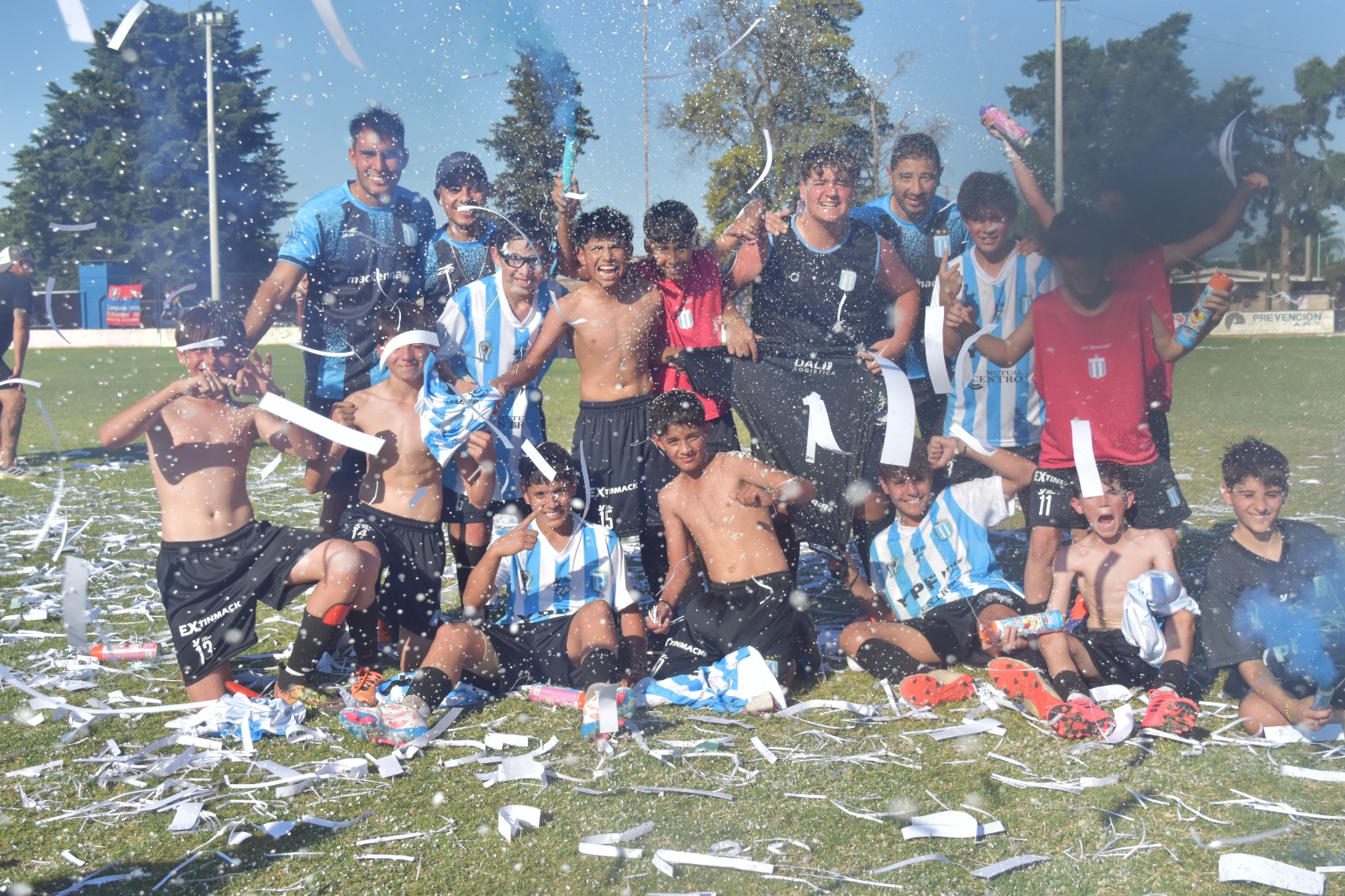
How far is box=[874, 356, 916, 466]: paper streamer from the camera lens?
4391mm

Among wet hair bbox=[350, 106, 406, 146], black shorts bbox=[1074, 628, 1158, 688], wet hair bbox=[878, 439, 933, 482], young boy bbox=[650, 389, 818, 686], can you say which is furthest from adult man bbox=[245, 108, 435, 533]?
black shorts bbox=[1074, 628, 1158, 688]

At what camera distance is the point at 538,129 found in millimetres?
4270

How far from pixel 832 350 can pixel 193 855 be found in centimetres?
319

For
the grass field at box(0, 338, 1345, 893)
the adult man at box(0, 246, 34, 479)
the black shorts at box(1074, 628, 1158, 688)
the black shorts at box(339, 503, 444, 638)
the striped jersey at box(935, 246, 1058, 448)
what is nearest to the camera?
the grass field at box(0, 338, 1345, 893)

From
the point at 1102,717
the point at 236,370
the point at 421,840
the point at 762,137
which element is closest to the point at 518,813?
the point at 421,840

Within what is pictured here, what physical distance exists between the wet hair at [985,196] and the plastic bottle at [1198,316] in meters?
0.83

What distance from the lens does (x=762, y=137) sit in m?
4.58

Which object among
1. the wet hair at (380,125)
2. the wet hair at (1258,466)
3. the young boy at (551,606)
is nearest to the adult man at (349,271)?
the wet hair at (380,125)

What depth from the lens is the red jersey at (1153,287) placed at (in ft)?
14.1

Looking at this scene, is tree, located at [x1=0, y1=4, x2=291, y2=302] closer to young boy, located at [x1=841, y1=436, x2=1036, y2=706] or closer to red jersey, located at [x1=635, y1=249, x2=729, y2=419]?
red jersey, located at [x1=635, y1=249, x2=729, y2=419]

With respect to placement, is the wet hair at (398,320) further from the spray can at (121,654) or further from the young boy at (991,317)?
the young boy at (991,317)

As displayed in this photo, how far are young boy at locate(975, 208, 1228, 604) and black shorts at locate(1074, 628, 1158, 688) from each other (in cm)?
51

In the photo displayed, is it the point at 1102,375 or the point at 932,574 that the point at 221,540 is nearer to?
the point at 932,574

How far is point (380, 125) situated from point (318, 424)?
143cm
